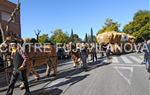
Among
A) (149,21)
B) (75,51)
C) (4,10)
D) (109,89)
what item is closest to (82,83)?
(109,89)

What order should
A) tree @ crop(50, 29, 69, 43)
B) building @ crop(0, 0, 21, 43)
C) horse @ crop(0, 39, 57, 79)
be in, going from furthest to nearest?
1. tree @ crop(50, 29, 69, 43)
2. building @ crop(0, 0, 21, 43)
3. horse @ crop(0, 39, 57, 79)

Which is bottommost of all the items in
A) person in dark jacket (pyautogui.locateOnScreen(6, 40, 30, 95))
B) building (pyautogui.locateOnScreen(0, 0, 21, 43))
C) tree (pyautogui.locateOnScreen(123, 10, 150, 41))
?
person in dark jacket (pyautogui.locateOnScreen(6, 40, 30, 95))

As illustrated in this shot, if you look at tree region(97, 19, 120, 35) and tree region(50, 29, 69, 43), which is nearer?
tree region(97, 19, 120, 35)

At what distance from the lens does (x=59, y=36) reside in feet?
317

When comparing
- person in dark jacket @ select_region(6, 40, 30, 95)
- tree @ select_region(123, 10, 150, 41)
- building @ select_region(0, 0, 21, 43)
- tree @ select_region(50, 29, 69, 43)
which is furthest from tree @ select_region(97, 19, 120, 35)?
person in dark jacket @ select_region(6, 40, 30, 95)

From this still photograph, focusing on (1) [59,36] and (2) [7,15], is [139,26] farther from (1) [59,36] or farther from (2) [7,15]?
(2) [7,15]

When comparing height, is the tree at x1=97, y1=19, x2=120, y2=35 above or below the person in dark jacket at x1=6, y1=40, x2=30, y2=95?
above

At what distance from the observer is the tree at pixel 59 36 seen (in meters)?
95.2

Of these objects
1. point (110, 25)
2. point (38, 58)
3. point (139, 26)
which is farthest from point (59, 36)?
point (38, 58)

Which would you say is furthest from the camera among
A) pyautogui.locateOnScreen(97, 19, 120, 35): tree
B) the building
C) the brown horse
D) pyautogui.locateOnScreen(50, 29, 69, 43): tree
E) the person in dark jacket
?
pyautogui.locateOnScreen(50, 29, 69, 43): tree

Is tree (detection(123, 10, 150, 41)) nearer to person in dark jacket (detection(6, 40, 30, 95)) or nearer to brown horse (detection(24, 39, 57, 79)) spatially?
brown horse (detection(24, 39, 57, 79))

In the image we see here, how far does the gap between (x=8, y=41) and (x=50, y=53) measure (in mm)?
3709

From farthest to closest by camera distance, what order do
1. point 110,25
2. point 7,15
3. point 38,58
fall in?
point 110,25
point 7,15
point 38,58

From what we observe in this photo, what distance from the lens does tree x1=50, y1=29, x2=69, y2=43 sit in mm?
95250
